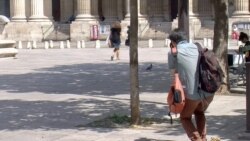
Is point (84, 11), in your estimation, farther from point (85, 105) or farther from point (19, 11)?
point (85, 105)

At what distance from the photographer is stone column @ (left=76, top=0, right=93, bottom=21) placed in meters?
49.3

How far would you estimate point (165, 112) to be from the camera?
42.4 feet

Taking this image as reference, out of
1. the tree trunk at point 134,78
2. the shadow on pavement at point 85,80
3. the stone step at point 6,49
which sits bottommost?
the shadow on pavement at point 85,80

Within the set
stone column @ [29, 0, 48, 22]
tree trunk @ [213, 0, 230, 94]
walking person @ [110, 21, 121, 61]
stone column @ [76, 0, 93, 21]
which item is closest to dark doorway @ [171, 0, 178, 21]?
stone column @ [76, 0, 93, 21]

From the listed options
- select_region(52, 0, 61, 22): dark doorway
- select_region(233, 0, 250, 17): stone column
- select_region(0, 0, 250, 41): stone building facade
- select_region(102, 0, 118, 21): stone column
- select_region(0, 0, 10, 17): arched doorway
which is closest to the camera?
select_region(233, 0, 250, 17): stone column

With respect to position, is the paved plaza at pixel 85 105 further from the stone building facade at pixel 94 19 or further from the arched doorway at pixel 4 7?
the arched doorway at pixel 4 7

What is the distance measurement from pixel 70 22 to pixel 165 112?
128ft

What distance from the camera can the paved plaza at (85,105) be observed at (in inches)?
423

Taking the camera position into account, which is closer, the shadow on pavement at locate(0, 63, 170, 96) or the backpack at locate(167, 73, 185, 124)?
the backpack at locate(167, 73, 185, 124)

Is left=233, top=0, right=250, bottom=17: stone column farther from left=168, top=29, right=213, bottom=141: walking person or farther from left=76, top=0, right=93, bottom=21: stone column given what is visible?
left=168, top=29, right=213, bottom=141: walking person

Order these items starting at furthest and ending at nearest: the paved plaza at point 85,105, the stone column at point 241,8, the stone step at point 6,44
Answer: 1. the stone column at point 241,8
2. the stone step at point 6,44
3. the paved plaza at point 85,105

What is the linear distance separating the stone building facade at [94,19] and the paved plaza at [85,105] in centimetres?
2185

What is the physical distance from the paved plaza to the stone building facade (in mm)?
21853

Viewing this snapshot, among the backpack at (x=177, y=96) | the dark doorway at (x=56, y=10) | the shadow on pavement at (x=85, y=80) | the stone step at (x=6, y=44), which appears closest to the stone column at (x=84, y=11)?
the dark doorway at (x=56, y=10)
